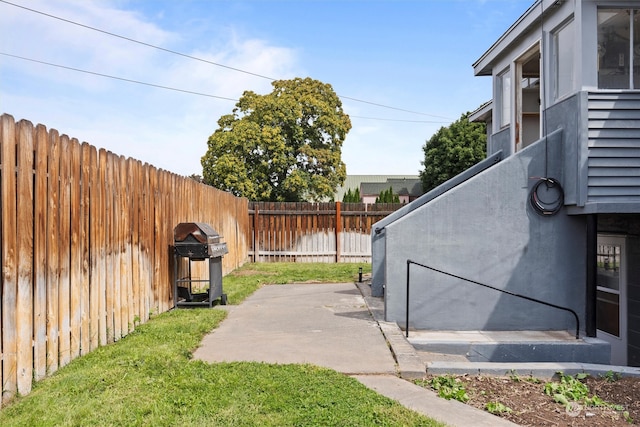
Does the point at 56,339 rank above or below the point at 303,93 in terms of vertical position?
below

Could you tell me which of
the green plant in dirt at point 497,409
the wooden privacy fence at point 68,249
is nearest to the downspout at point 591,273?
the green plant in dirt at point 497,409

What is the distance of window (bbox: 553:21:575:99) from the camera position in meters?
7.48

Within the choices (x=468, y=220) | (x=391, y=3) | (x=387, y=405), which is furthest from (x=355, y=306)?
(x=391, y=3)

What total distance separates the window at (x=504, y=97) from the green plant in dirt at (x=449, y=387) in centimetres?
694

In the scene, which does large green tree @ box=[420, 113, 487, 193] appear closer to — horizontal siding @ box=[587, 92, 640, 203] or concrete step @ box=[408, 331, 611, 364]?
horizontal siding @ box=[587, 92, 640, 203]

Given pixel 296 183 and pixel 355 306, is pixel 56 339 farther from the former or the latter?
pixel 296 183

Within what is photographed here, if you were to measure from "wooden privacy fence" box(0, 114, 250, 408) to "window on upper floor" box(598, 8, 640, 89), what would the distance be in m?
6.51

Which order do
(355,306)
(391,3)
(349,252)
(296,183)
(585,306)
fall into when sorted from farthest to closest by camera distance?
(296,183)
(349,252)
(391,3)
(355,306)
(585,306)

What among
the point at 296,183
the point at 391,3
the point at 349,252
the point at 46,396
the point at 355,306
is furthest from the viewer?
the point at 296,183

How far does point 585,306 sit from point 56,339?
22.0 feet

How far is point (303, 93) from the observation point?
28.5m

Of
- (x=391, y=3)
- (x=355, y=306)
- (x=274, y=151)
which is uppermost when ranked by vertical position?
(x=391, y=3)

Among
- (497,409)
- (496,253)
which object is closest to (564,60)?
(496,253)

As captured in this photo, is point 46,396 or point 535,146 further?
point 535,146
